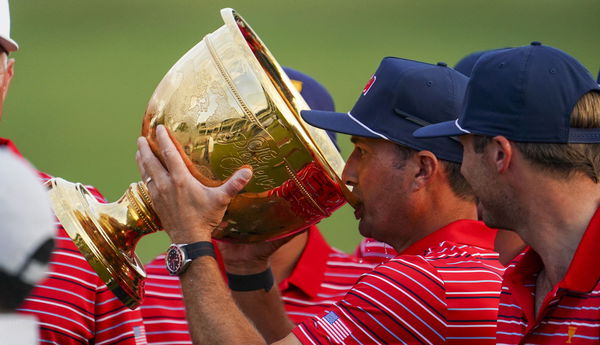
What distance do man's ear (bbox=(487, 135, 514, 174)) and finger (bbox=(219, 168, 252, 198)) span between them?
1.74ft

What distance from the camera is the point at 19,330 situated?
4.62 ft

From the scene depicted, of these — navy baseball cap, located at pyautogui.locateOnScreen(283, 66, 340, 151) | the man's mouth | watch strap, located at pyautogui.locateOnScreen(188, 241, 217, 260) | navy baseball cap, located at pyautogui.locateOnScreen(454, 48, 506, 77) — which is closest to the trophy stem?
watch strap, located at pyautogui.locateOnScreen(188, 241, 217, 260)

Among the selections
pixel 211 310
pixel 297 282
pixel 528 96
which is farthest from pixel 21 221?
pixel 297 282

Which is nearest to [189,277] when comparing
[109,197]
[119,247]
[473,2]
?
[119,247]

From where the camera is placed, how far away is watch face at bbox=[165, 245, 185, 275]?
2430 mm

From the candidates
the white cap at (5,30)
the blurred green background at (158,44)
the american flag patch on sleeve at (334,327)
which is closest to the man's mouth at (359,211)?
the american flag patch on sleeve at (334,327)

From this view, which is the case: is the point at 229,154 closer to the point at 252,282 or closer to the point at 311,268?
the point at 252,282

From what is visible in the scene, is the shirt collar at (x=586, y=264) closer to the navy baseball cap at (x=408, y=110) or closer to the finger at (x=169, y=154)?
the navy baseball cap at (x=408, y=110)

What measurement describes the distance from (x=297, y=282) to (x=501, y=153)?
48.9 inches

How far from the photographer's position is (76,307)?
2430 mm

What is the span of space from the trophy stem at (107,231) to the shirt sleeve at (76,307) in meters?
0.13

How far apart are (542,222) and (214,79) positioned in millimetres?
762

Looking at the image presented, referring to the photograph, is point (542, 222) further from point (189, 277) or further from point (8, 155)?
point (8, 155)

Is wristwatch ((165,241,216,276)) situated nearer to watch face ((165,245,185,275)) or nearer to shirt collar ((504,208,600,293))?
watch face ((165,245,185,275))
